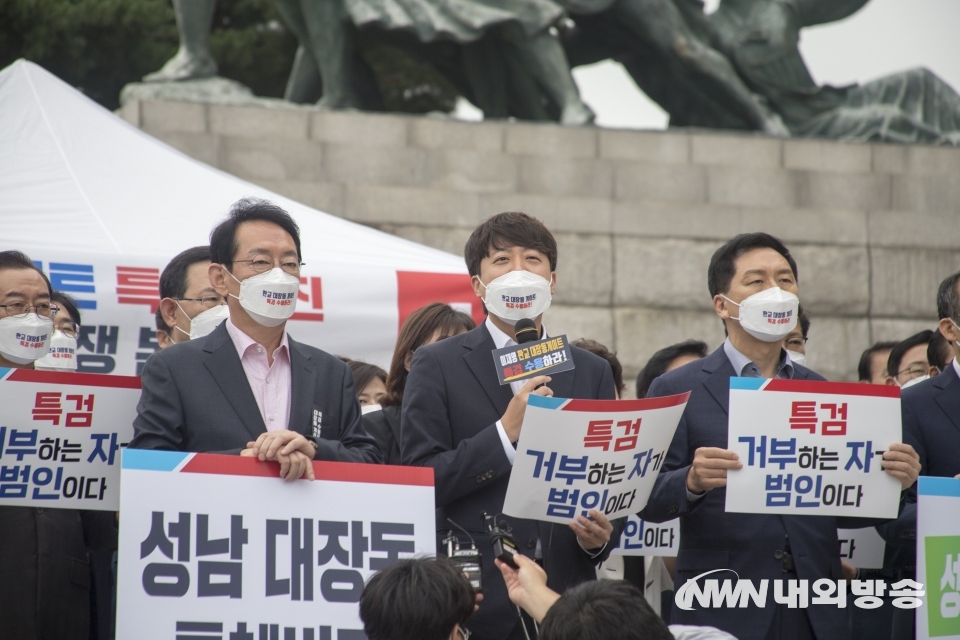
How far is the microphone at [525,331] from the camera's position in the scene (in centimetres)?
407

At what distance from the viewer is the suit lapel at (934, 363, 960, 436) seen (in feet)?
15.3

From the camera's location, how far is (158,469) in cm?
379

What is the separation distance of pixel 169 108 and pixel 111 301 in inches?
149

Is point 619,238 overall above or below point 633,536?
above

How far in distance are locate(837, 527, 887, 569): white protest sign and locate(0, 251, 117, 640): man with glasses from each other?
3076mm

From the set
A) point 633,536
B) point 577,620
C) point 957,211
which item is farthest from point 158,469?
point 957,211

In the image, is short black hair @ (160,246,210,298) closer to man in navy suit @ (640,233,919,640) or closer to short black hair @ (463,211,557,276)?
short black hair @ (463,211,557,276)

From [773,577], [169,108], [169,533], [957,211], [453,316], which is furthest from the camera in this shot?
[957,211]

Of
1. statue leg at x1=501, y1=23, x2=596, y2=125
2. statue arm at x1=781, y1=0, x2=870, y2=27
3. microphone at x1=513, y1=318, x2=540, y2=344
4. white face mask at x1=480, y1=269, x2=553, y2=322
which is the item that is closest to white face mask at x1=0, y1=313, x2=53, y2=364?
white face mask at x1=480, y1=269, x2=553, y2=322

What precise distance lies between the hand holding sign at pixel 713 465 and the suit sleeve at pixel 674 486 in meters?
0.09

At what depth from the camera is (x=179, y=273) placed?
5.52 meters

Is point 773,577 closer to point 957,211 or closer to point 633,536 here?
point 633,536

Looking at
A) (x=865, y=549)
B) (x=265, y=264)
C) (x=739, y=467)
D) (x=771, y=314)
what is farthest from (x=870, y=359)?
(x=265, y=264)

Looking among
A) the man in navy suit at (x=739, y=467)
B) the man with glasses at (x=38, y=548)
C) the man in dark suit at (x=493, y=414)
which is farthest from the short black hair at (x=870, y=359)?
the man with glasses at (x=38, y=548)
